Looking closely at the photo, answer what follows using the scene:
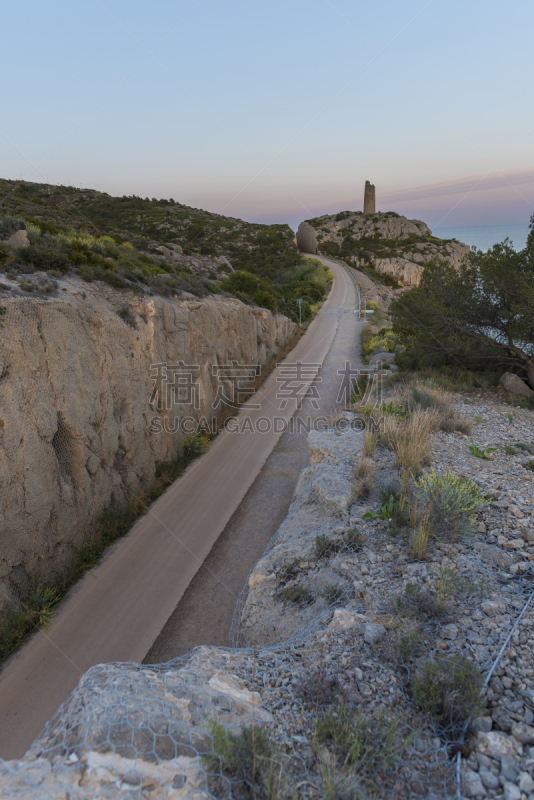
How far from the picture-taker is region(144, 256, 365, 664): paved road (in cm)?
743

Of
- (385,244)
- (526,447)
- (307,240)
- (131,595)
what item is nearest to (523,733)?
(526,447)

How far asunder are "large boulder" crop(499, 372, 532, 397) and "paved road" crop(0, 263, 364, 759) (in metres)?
7.92

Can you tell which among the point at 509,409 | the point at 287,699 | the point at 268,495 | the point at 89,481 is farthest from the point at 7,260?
the point at 509,409

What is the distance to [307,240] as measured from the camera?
69.4 metres

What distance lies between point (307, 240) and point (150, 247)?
49436 millimetres

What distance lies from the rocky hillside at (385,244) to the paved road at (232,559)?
5279 cm

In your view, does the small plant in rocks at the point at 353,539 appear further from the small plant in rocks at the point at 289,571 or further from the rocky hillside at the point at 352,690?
the small plant in rocks at the point at 289,571

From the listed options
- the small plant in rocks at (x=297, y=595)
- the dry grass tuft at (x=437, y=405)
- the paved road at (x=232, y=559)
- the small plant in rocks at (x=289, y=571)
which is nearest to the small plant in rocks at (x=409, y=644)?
the small plant in rocks at (x=297, y=595)

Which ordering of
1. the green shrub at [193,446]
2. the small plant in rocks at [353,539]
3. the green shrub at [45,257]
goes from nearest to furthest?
the small plant in rocks at [353,539], the green shrub at [45,257], the green shrub at [193,446]

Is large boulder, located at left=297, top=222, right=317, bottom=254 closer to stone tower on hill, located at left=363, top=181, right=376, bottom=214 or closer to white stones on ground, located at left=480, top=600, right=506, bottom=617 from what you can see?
stone tower on hill, located at left=363, top=181, right=376, bottom=214

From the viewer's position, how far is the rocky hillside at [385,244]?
6147cm

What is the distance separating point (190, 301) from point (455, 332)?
31.3 ft

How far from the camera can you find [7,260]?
9.59 metres

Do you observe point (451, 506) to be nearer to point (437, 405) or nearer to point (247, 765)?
point (247, 765)
